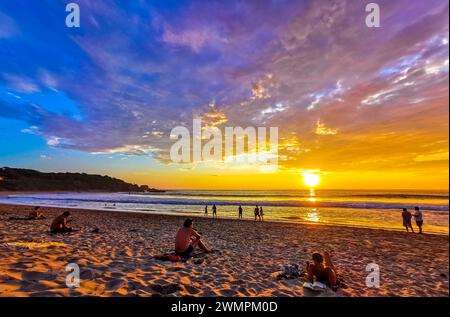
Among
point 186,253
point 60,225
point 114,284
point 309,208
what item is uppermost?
point 60,225

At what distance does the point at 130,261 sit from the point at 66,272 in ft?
6.45

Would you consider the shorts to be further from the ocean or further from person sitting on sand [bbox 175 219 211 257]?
the ocean

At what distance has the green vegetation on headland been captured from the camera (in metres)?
111

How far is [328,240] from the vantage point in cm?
1406

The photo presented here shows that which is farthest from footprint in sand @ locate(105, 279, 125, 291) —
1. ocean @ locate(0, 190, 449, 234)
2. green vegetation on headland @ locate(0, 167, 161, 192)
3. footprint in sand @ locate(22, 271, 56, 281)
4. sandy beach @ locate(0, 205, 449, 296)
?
green vegetation on headland @ locate(0, 167, 161, 192)

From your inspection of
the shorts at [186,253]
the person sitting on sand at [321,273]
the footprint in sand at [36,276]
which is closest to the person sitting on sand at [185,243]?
the shorts at [186,253]

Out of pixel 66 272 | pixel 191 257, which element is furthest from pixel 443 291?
pixel 66 272

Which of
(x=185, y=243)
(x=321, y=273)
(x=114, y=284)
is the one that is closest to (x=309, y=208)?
(x=185, y=243)

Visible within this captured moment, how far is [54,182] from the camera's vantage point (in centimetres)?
13150

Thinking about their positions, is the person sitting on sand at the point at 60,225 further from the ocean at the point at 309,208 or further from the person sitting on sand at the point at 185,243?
the ocean at the point at 309,208

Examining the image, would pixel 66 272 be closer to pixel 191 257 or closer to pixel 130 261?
pixel 130 261

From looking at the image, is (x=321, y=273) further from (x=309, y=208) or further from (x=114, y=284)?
(x=309, y=208)
